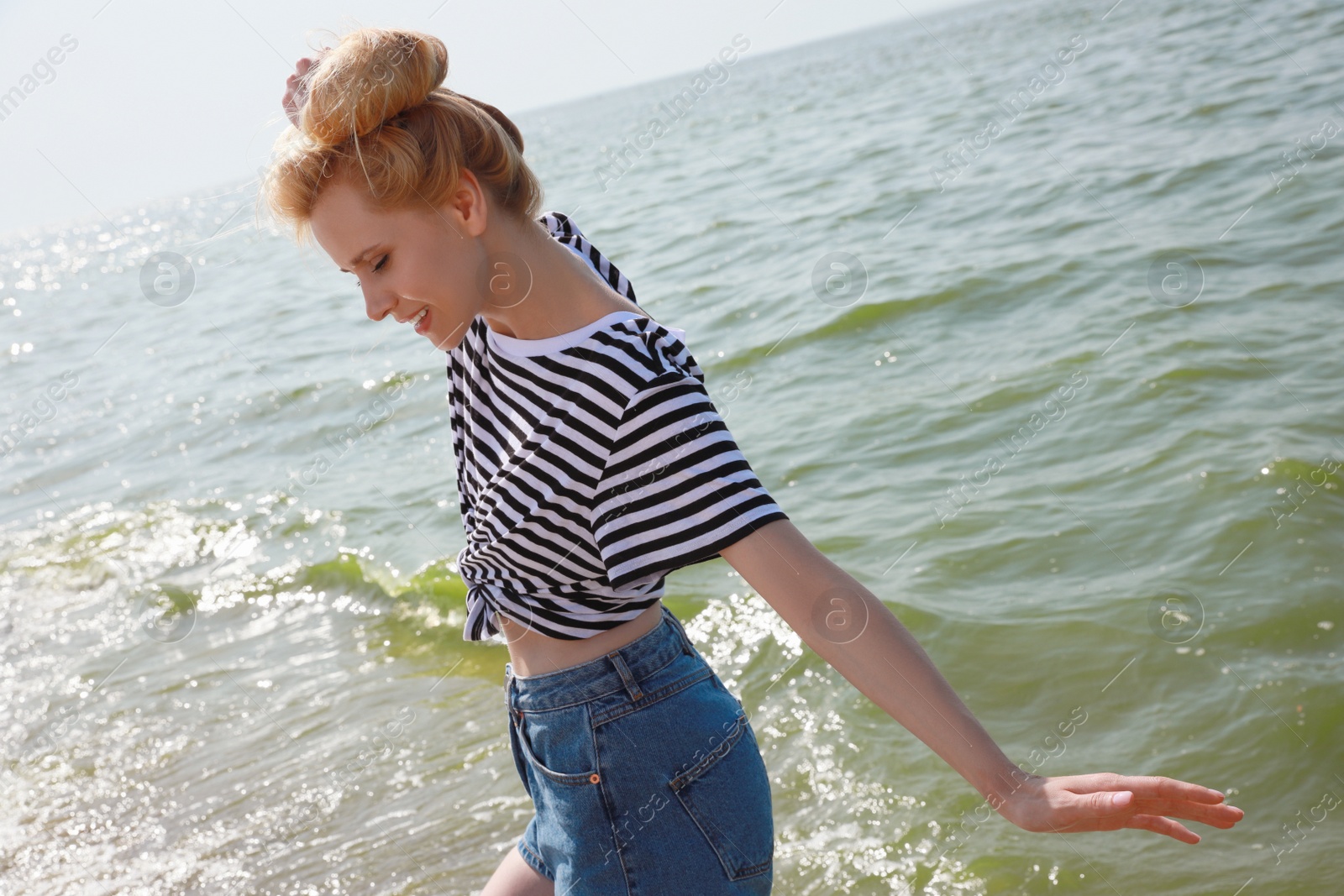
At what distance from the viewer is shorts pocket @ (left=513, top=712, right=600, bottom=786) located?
5.64 feet

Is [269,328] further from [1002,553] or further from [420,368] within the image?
[1002,553]

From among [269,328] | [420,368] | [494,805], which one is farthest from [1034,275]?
[269,328]

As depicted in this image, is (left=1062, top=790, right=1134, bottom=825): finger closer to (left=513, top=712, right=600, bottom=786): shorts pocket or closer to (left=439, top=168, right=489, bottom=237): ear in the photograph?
(left=513, top=712, right=600, bottom=786): shorts pocket

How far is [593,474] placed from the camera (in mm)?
1577

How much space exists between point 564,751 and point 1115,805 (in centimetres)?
81

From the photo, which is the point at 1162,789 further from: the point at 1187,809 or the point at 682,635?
the point at 682,635

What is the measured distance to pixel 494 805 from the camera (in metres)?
3.79

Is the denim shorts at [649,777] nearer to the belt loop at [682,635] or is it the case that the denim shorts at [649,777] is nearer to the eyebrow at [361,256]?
the belt loop at [682,635]

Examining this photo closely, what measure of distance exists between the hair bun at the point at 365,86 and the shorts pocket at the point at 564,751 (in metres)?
0.94

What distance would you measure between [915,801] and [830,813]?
0.88ft

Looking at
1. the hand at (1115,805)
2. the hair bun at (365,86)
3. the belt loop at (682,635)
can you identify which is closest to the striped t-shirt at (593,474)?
the belt loop at (682,635)

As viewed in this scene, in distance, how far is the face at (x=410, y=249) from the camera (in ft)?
5.41

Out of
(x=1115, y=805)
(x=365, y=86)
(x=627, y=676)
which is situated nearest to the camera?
(x=1115, y=805)

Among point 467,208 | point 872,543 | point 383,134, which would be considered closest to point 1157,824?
point 467,208
